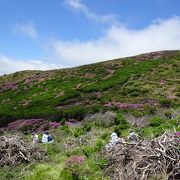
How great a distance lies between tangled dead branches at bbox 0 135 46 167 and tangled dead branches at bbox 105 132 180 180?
446 centimetres

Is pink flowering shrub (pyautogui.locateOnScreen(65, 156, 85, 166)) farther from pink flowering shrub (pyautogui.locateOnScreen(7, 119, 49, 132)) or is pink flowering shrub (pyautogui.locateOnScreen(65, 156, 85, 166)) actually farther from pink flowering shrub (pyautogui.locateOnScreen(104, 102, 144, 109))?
pink flowering shrub (pyautogui.locateOnScreen(104, 102, 144, 109))

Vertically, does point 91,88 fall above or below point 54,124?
above

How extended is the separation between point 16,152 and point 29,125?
63.4 ft

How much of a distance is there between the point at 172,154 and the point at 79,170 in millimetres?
3450

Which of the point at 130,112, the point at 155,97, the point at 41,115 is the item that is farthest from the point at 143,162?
the point at 155,97

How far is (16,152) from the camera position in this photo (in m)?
17.7

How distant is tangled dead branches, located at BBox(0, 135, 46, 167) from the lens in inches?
671

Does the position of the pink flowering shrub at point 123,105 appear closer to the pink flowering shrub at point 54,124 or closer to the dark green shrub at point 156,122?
the pink flowering shrub at point 54,124

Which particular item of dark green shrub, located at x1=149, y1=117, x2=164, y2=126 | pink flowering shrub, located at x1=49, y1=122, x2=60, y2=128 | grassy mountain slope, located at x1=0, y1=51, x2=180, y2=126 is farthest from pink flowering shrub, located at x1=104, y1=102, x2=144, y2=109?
dark green shrub, located at x1=149, y1=117, x2=164, y2=126

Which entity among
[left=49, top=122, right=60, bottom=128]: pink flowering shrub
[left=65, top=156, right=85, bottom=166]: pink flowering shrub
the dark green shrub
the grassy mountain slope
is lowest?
[left=49, top=122, right=60, bottom=128]: pink flowering shrub

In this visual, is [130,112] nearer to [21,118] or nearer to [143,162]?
[21,118]

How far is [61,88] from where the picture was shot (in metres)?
60.5

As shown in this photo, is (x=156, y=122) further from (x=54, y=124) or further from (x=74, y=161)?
(x=74, y=161)

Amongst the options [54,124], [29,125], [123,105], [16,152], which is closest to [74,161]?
[16,152]
